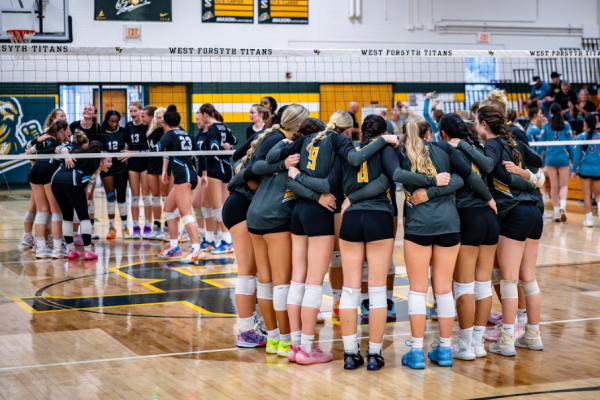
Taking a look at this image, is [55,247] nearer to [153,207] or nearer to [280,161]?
[153,207]

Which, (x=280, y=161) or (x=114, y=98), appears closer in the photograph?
(x=280, y=161)

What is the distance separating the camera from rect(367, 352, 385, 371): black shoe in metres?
5.30

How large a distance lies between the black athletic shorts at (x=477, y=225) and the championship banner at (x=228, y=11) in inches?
653

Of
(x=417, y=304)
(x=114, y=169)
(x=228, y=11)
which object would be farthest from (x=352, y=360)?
(x=228, y=11)

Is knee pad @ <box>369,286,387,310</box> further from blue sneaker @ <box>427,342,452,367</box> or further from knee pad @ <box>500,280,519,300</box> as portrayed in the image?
knee pad @ <box>500,280,519,300</box>

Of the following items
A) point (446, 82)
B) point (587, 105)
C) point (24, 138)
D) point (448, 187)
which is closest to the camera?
point (448, 187)

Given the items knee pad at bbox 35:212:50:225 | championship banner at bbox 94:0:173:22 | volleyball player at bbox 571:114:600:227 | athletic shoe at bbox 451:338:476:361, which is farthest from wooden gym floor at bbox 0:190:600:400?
championship banner at bbox 94:0:173:22

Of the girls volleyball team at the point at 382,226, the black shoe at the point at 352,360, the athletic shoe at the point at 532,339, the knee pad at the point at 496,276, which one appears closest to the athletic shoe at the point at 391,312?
the girls volleyball team at the point at 382,226

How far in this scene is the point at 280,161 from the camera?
18.3 ft

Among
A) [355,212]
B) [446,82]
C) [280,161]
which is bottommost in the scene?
[355,212]

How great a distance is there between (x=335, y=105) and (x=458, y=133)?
53.9ft

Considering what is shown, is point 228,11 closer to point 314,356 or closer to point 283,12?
point 283,12

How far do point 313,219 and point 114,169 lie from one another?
687cm

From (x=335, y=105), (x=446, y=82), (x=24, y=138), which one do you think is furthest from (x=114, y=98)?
(x=446, y=82)
